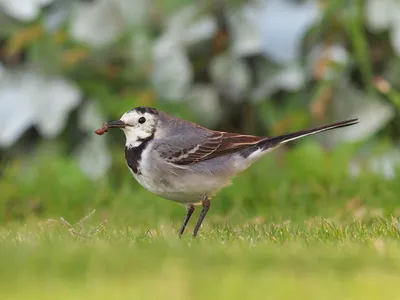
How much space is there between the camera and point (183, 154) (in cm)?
550

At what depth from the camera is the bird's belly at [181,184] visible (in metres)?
5.38

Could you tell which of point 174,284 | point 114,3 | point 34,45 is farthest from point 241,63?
point 174,284

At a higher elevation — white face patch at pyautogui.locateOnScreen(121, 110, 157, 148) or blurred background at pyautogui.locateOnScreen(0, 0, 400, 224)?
white face patch at pyautogui.locateOnScreen(121, 110, 157, 148)

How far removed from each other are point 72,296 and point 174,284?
395 mm

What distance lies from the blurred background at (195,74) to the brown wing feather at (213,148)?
2.24m

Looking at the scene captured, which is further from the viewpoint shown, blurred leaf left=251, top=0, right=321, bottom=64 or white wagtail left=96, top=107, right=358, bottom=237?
blurred leaf left=251, top=0, right=321, bottom=64

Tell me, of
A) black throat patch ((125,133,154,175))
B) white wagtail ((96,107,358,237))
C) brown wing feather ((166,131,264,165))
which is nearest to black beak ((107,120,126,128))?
white wagtail ((96,107,358,237))

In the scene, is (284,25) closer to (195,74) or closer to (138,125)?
→ (195,74)

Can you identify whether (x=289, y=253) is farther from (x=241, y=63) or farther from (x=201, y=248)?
(x=241, y=63)

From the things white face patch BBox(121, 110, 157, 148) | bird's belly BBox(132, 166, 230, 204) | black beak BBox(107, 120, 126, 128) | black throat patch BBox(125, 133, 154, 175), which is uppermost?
black beak BBox(107, 120, 126, 128)

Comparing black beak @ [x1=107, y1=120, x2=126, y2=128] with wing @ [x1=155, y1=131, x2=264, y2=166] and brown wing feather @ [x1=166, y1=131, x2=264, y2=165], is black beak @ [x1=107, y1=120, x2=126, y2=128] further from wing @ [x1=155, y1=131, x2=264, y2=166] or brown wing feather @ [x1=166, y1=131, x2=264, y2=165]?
brown wing feather @ [x1=166, y1=131, x2=264, y2=165]

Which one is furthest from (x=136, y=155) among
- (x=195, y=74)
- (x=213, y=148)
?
(x=195, y=74)

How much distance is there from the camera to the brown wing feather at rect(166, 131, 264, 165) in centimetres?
549

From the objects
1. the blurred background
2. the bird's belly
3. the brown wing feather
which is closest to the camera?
the bird's belly
